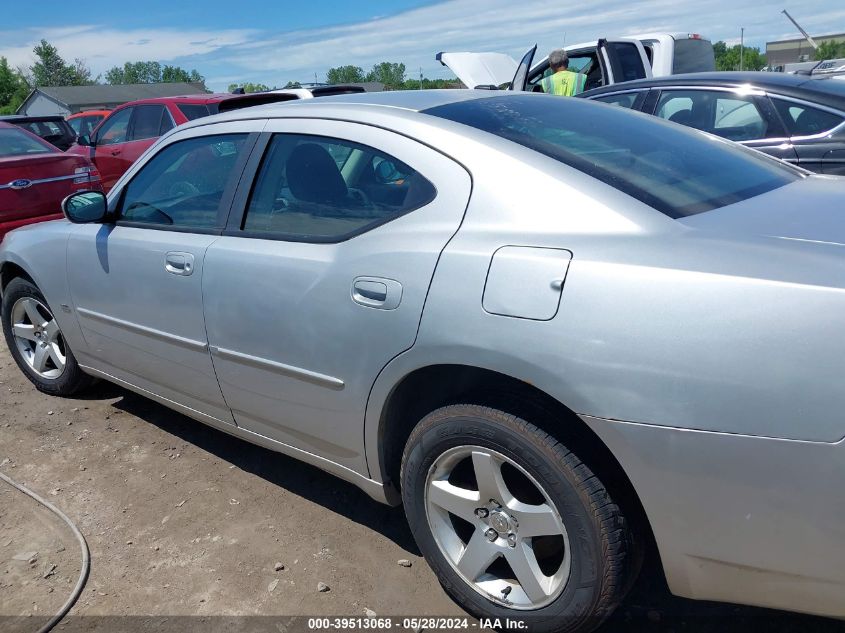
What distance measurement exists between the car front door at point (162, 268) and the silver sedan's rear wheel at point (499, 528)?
114 centimetres

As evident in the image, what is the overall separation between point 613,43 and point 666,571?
28.0 feet

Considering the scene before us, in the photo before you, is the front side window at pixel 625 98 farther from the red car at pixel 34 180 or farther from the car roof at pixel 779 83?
the red car at pixel 34 180

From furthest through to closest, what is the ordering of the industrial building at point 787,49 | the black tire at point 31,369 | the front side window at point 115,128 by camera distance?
the industrial building at point 787,49, the front side window at point 115,128, the black tire at point 31,369

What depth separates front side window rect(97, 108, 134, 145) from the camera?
32.7 feet

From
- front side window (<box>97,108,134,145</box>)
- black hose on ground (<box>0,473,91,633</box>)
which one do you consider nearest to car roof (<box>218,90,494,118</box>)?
black hose on ground (<box>0,473,91,633</box>)

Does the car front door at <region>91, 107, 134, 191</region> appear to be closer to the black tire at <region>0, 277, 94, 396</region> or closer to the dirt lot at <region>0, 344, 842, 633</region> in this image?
the black tire at <region>0, 277, 94, 396</region>

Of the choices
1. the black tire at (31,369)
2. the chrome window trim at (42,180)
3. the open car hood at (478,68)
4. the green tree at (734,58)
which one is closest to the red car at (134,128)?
the chrome window trim at (42,180)

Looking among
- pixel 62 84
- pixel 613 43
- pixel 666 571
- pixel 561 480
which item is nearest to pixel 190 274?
pixel 561 480

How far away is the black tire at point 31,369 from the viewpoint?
13.3ft

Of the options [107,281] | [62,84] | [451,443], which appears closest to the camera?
[451,443]

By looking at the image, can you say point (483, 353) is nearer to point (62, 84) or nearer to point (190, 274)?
point (190, 274)

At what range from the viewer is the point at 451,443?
7.05 ft

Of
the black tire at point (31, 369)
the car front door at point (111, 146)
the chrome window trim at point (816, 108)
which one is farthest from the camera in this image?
the car front door at point (111, 146)

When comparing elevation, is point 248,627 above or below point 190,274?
below
